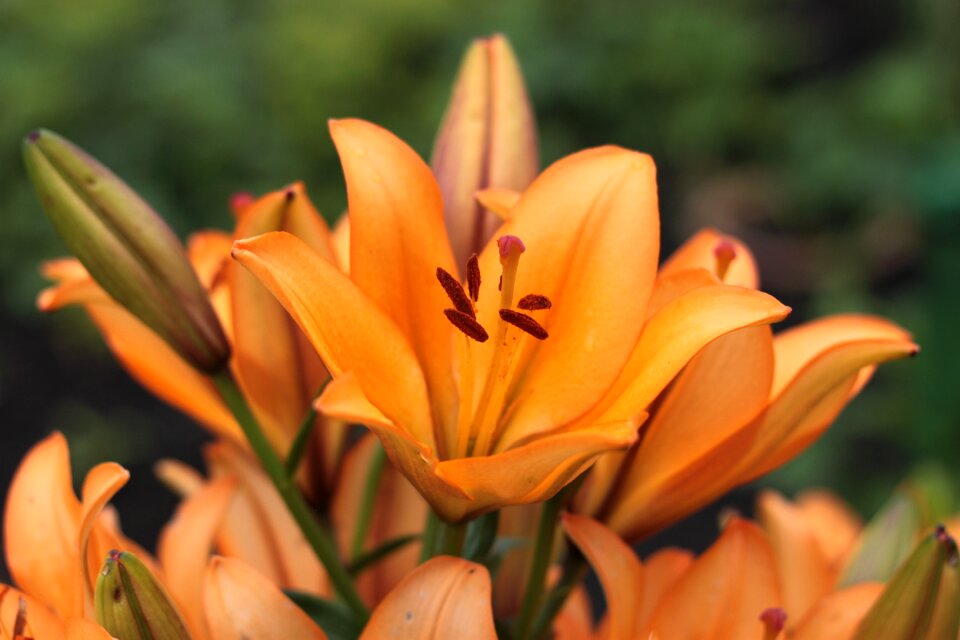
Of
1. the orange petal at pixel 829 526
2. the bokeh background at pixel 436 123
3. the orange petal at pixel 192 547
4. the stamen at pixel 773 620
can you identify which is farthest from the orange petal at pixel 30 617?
the bokeh background at pixel 436 123

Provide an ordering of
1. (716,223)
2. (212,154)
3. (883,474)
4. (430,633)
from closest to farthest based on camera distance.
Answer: (430,633)
(883,474)
(212,154)
(716,223)

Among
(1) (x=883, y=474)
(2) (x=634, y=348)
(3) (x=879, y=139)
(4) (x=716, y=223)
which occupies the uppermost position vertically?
(2) (x=634, y=348)

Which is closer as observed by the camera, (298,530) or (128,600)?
(128,600)

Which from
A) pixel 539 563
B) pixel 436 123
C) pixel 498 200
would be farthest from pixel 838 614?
pixel 436 123

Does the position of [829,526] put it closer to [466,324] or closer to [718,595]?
[718,595]

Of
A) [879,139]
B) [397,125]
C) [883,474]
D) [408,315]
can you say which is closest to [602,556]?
[408,315]

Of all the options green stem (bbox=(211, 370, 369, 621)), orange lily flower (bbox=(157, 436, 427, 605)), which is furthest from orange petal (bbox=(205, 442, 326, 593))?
green stem (bbox=(211, 370, 369, 621))

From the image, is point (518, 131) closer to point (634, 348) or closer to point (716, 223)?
point (634, 348)
